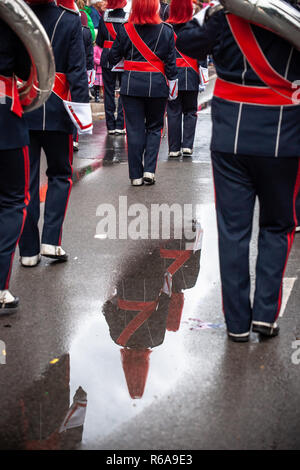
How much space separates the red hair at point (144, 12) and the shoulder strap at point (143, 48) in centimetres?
11

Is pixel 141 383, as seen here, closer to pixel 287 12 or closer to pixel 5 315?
pixel 5 315

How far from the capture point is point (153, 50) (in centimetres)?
717

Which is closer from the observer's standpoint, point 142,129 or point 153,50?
point 153,50

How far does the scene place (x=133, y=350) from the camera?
12.1ft

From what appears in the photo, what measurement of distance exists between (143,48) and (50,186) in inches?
107

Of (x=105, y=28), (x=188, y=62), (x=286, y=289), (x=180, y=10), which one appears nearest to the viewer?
(x=286, y=289)

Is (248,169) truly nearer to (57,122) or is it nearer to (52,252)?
(57,122)

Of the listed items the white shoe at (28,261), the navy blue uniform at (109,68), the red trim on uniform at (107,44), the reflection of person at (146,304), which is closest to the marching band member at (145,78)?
the reflection of person at (146,304)

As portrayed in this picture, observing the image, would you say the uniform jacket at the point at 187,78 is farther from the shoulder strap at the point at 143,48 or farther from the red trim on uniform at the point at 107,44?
the red trim on uniform at the point at 107,44

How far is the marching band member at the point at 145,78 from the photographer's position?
7078 mm

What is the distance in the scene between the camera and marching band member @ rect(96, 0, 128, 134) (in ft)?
32.1

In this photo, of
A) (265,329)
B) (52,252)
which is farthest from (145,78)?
(265,329)
